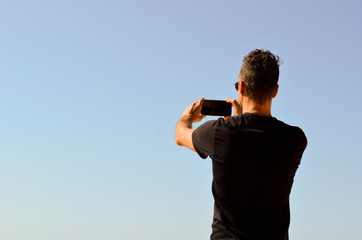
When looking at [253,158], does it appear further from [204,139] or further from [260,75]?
[260,75]

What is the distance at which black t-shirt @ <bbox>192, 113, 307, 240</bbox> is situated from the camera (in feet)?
15.9

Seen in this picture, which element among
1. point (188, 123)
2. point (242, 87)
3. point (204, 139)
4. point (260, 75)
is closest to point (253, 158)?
point (204, 139)

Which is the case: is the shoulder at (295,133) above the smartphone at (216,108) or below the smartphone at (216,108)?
below

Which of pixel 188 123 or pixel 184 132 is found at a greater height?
pixel 188 123

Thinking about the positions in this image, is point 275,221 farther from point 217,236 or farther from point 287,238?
point 217,236

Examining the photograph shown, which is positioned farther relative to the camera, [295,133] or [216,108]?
[216,108]

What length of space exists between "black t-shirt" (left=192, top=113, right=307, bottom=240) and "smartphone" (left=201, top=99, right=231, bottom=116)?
0.83 meters

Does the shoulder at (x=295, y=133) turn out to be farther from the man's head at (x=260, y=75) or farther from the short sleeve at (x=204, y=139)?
the short sleeve at (x=204, y=139)

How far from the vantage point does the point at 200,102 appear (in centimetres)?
579

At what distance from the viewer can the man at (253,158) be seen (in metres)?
4.84

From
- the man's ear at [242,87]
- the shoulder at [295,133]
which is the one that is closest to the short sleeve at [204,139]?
the man's ear at [242,87]

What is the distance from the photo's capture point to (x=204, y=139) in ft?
16.4

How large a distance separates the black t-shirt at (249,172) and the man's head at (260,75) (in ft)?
0.99

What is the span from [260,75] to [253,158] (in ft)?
3.35
